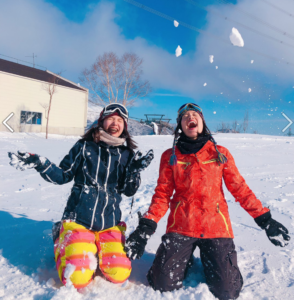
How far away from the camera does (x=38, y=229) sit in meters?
2.67

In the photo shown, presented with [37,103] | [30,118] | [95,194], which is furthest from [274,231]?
[37,103]

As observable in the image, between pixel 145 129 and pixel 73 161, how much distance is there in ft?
74.1

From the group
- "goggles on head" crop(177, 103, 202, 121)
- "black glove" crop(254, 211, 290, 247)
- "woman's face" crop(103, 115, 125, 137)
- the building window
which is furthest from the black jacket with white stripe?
the building window

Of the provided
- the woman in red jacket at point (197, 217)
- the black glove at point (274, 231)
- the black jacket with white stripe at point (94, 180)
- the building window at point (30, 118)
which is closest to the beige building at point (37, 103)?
the building window at point (30, 118)

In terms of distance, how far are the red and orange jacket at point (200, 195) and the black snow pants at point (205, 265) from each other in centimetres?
7

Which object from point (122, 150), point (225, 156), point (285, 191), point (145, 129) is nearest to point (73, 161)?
point (122, 150)

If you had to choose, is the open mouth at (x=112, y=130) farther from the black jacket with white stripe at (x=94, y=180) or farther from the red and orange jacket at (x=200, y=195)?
the red and orange jacket at (x=200, y=195)

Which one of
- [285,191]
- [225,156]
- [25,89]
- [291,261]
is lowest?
[291,261]

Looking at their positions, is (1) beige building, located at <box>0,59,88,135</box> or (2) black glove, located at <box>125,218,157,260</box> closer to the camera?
(2) black glove, located at <box>125,218,157,260</box>

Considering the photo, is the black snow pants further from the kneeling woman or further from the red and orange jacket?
the kneeling woman

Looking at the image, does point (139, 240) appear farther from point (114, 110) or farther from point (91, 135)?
point (114, 110)

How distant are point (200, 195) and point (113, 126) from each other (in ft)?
3.17

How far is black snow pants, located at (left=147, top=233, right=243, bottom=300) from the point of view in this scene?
66.7 inches

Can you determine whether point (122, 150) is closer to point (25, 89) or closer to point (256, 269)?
point (256, 269)
